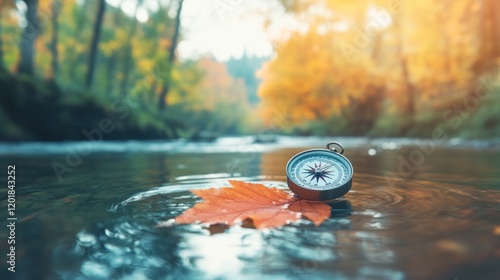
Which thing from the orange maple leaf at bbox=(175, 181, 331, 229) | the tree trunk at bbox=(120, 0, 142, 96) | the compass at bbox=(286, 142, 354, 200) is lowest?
the orange maple leaf at bbox=(175, 181, 331, 229)

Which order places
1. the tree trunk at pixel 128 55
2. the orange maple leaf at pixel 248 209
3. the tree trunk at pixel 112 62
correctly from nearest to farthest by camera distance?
the orange maple leaf at pixel 248 209 → the tree trunk at pixel 128 55 → the tree trunk at pixel 112 62

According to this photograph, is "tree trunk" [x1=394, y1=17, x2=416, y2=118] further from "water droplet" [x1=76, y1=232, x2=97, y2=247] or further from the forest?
"water droplet" [x1=76, y1=232, x2=97, y2=247]

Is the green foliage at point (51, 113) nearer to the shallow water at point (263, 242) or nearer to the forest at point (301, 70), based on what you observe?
the forest at point (301, 70)

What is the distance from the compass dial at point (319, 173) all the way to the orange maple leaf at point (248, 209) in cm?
11

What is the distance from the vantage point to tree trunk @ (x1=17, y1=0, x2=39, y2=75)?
49.7ft

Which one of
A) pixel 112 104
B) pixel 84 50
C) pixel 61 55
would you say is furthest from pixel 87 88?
pixel 61 55

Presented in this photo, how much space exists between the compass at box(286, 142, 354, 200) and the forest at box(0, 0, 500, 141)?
1186cm

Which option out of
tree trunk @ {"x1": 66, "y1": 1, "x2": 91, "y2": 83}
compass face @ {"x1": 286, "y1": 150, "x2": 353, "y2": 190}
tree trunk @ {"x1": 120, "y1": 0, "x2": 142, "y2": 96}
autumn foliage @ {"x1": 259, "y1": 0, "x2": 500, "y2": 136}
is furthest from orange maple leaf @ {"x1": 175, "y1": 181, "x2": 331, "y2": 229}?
tree trunk @ {"x1": 66, "y1": 1, "x2": 91, "y2": 83}

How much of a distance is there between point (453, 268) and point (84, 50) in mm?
32833

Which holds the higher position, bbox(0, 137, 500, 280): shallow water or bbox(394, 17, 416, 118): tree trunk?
bbox(394, 17, 416, 118): tree trunk

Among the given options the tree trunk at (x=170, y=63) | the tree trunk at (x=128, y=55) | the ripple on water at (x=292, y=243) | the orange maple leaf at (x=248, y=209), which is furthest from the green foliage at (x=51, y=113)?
the orange maple leaf at (x=248, y=209)

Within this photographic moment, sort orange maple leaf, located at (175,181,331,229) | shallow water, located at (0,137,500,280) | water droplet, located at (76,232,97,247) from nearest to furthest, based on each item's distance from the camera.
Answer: shallow water, located at (0,137,500,280) < water droplet, located at (76,232,97,247) < orange maple leaf, located at (175,181,331,229)

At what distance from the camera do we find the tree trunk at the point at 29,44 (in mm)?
15148

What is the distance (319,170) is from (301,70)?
23012 millimetres
